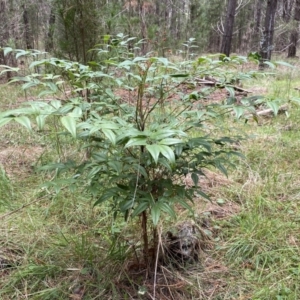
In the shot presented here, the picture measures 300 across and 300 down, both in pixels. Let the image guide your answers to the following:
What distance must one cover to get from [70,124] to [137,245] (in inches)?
42.0

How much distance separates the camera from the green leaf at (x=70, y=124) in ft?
2.67

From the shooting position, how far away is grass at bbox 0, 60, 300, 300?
1.53 m

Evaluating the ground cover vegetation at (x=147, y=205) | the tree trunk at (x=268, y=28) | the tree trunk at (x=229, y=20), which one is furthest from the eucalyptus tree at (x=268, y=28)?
the ground cover vegetation at (x=147, y=205)

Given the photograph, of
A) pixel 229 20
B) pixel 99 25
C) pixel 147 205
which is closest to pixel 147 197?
pixel 147 205

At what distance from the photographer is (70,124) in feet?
2.73

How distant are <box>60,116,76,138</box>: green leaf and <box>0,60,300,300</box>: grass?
77 cm

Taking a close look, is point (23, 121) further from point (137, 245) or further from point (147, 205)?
point (137, 245)

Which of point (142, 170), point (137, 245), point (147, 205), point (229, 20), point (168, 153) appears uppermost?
point (229, 20)

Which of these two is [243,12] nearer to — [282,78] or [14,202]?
[282,78]

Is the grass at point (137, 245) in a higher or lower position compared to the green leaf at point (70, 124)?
lower

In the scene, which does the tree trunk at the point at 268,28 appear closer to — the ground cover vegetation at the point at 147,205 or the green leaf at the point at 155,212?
the ground cover vegetation at the point at 147,205

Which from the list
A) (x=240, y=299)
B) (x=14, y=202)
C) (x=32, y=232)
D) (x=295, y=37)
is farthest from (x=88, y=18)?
(x=295, y=37)

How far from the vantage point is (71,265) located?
165 centimetres

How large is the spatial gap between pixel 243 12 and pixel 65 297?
49.7 ft
